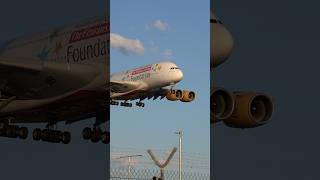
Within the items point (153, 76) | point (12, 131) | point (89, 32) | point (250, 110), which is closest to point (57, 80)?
point (89, 32)

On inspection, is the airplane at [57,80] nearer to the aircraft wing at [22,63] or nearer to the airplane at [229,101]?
the aircraft wing at [22,63]

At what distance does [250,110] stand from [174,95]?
1.04 m

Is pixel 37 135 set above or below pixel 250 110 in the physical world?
below

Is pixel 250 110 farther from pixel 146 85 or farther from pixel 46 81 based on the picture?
pixel 46 81

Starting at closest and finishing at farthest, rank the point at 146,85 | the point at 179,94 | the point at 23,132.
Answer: the point at 179,94
the point at 146,85
the point at 23,132

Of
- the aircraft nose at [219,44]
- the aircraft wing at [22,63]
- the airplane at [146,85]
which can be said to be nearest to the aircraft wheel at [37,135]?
the aircraft wing at [22,63]

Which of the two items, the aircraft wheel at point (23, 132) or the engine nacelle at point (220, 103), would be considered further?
the aircraft wheel at point (23, 132)

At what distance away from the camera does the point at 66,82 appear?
1609cm

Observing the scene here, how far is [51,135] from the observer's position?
1697 centimetres

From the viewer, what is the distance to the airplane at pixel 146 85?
32.1ft

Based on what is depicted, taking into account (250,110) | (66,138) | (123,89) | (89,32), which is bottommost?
(66,138)

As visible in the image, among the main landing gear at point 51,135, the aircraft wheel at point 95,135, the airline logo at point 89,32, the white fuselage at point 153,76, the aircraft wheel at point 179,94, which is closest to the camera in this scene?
the aircraft wheel at point 179,94

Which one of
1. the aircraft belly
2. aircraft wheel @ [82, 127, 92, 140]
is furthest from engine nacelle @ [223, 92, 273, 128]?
aircraft wheel @ [82, 127, 92, 140]

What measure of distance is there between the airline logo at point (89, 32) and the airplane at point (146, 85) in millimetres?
1226
